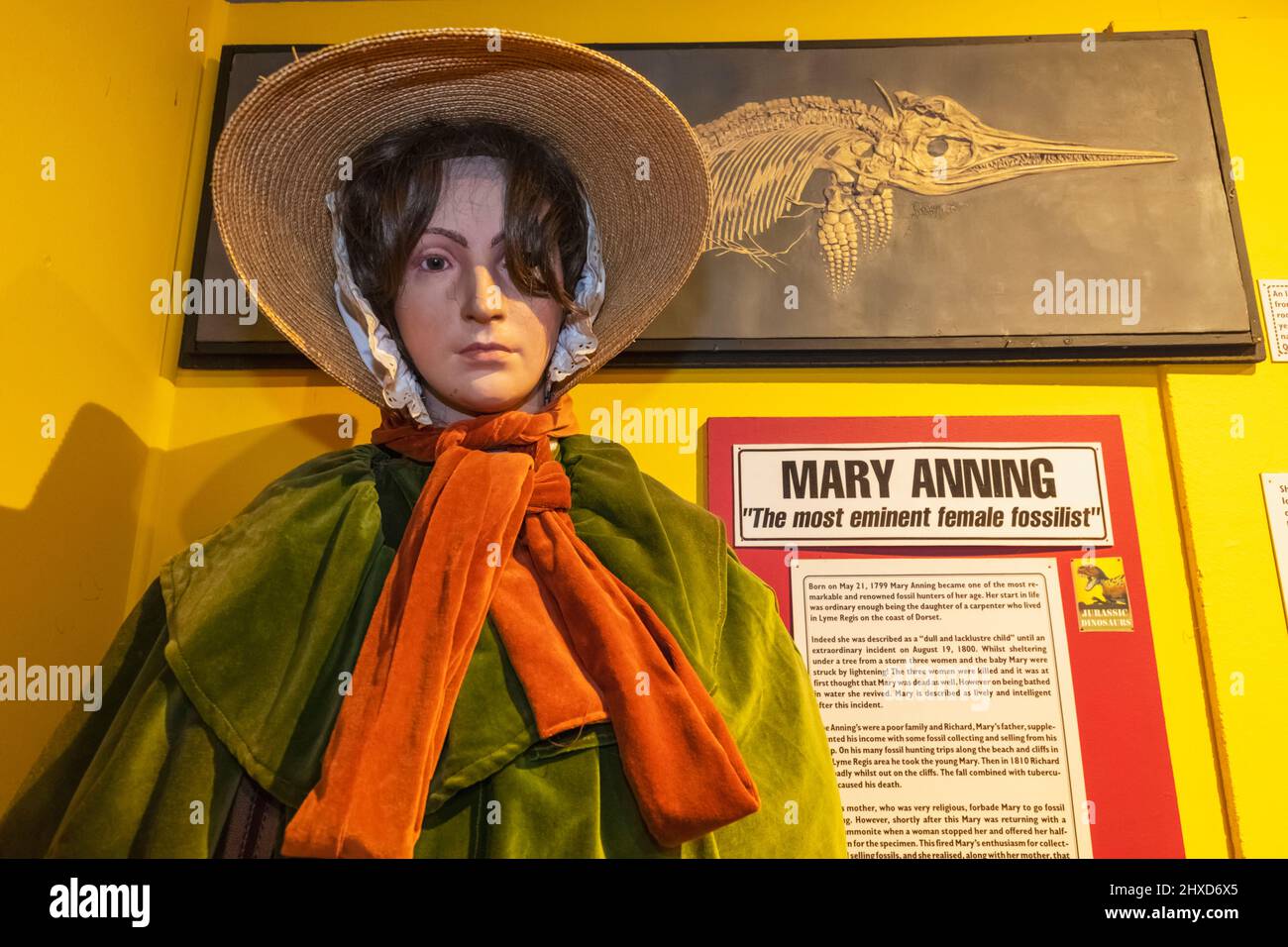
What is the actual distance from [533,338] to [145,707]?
50 centimetres

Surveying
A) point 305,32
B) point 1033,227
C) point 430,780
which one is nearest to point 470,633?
point 430,780

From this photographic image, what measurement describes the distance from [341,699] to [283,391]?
0.62 metres

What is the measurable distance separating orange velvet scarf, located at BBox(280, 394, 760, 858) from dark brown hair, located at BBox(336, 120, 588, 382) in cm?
16

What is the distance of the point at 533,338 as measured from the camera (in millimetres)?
1029

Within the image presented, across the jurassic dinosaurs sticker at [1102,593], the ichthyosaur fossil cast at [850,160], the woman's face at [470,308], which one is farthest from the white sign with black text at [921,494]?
the woman's face at [470,308]

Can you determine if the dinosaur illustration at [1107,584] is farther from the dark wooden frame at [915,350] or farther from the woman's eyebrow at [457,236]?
the woman's eyebrow at [457,236]

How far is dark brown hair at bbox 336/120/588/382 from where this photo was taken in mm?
1023

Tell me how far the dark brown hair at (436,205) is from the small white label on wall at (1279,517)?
90 centimetres

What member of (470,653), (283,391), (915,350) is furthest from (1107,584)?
(283,391)

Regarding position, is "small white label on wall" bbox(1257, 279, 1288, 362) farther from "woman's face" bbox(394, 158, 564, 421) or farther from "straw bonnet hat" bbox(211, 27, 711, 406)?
"woman's face" bbox(394, 158, 564, 421)

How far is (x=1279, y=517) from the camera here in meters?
1.25

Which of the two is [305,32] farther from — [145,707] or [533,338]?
[145,707]

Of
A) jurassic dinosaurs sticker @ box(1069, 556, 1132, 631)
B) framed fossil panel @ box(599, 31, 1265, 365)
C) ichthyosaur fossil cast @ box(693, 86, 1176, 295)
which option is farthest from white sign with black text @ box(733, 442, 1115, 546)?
ichthyosaur fossil cast @ box(693, 86, 1176, 295)

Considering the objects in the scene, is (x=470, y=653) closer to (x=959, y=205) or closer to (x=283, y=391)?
(x=283, y=391)
